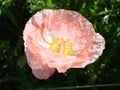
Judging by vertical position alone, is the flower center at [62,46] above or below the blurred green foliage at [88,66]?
above

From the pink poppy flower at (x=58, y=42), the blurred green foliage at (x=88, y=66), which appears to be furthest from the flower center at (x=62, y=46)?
the blurred green foliage at (x=88, y=66)

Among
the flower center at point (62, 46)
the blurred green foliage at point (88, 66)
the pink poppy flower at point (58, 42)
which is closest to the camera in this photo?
the pink poppy flower at point (58, 42)

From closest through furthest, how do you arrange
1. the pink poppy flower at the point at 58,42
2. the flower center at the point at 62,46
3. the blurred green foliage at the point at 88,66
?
1. the pink poppy flower at the point at 58,42
2. the flower center at the point at 62,46
3. the blurred green foliage at the point at 88,66

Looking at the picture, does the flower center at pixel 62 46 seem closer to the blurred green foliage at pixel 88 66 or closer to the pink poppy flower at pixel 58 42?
the pink poppy flower at pixel 58 42

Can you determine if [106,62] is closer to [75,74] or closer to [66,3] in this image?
[75,74]

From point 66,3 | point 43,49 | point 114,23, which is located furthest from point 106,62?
point 43,49

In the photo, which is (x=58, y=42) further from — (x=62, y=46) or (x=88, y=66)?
(x=88, y=66)

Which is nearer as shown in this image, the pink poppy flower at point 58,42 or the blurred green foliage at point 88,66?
the pink poppy flower at point 58,42
